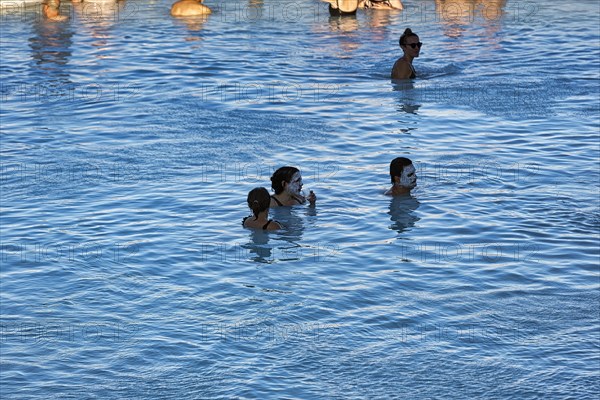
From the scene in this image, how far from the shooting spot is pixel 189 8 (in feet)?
99.7

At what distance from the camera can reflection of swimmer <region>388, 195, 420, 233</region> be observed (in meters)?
14.9

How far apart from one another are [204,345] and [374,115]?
9.75m

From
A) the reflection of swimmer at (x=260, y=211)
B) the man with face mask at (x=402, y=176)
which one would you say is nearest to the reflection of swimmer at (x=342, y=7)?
the man with face mask at (x=402, y=176)

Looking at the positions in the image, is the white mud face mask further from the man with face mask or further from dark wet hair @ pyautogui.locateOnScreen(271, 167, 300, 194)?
the man with face mask

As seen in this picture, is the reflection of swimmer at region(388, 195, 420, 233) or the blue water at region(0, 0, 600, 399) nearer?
the blue water at region(0, 0, 600, 399)

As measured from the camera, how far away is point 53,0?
30.0 meters

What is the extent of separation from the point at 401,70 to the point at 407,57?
1.00 feet

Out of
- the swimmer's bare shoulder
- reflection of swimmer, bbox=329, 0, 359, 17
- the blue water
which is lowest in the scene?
the blue water

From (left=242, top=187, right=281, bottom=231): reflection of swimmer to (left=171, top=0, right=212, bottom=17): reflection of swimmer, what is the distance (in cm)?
1649

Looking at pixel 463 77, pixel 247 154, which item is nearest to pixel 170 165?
pixel 247 154

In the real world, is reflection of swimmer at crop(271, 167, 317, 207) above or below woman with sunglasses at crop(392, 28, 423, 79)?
below

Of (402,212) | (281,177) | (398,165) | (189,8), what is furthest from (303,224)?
(189,8)

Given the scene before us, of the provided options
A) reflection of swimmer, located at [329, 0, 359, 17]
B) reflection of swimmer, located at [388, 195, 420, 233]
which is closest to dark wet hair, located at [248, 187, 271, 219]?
reflection of swimmer, located at [388, 195, 420, 233]

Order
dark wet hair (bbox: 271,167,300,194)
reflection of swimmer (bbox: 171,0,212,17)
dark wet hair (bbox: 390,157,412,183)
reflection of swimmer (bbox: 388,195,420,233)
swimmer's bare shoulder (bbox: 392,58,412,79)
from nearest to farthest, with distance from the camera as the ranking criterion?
1. reflection of swimmer (bbox: 388,195,420,233)
2. dark wet hair (bbox: 271,167,300,194)
3. dark wet hair (bbox: 390,157,412,183)
4. swimmer's bare shoulder (bbox: 392,58,412,79)
5. reflection of swimmer (bbox: 171,0,212,17)
